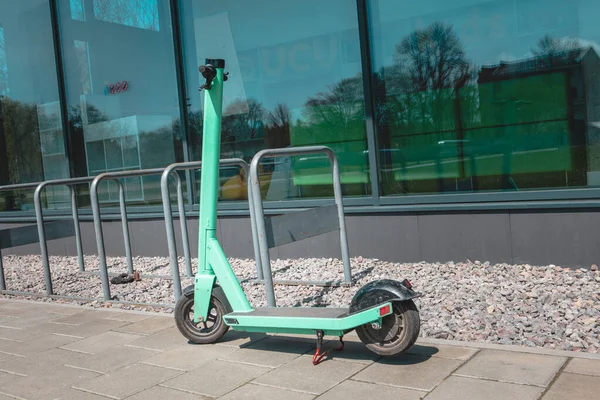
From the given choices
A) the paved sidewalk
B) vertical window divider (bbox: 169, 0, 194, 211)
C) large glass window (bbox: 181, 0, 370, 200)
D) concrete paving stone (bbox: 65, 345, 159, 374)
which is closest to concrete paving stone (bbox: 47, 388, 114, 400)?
the paved sidewalk

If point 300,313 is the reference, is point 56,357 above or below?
below

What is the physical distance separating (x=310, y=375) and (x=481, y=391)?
916 mm

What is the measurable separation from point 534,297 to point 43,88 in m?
8.45

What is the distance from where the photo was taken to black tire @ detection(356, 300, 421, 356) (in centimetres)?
330

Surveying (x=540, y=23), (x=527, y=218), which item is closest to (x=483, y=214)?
(x=527, y=218)

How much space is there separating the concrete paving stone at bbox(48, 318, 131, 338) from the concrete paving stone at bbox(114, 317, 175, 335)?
14cm

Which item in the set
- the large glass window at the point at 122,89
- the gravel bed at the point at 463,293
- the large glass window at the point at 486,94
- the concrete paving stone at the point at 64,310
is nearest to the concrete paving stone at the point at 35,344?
the concrete paving stone at the point at 64,310

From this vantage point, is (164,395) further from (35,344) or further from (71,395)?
(35,344)

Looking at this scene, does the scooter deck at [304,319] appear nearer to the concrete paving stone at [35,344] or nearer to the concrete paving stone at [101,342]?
the concrete paving stone at [101,342]

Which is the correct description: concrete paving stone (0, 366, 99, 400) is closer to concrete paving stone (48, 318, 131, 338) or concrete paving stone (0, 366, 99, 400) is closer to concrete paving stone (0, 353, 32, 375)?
concrete paving stone (0, 353, 32, 375)

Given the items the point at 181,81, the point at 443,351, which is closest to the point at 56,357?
the point at 443,351

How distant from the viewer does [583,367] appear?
3119mm

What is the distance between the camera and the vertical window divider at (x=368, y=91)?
6.46 meters

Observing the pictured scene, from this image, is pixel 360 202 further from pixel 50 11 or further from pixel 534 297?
pixel 50 11
